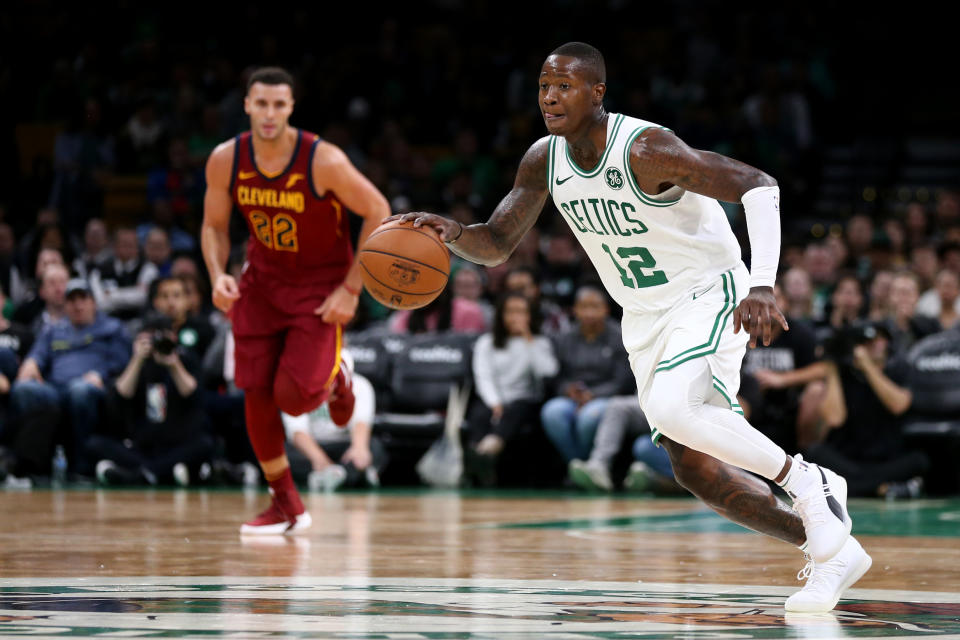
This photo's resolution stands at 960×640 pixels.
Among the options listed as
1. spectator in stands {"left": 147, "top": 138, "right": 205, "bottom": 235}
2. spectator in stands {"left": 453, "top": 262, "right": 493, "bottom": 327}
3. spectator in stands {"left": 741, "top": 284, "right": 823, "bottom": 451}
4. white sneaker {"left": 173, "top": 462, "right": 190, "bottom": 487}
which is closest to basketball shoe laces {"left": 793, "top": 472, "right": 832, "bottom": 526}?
spectator in stands {"left": 741, "top": 284, "right": 823, "bottom": 451}

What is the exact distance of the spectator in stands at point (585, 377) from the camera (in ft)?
33.6

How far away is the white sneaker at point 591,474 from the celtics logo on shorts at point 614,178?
5567 mm

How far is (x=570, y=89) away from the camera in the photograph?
4.55m

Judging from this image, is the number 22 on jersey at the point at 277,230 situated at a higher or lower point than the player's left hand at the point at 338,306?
higher

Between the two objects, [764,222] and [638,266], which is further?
[638,266]

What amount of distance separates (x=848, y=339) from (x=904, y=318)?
3.13 feet

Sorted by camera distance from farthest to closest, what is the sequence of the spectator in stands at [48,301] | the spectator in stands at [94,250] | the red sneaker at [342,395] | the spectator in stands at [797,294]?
the spectator in stands at [94,250]
the spectator in stands at [48,301]
the spectator in stands at [797,294]
the red sneaker at [342,395]

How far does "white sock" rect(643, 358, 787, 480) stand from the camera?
167 inches

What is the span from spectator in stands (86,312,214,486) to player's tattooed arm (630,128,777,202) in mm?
6295

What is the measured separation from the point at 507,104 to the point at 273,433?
9136 mm

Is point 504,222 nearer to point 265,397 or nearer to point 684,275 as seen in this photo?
point 684,275

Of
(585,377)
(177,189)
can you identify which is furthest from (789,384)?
(177,189)

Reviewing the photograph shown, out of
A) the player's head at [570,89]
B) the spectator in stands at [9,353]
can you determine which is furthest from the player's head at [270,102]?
the spectator in stands at [9,353]

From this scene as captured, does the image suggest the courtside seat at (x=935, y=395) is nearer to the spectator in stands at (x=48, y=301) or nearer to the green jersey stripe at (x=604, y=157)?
the green jersey stripe at (x=604, y=157)
